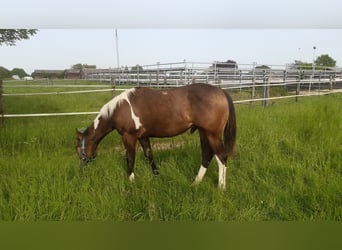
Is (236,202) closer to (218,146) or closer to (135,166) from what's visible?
(218,146)

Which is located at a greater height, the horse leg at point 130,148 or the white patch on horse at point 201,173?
the horse leg at point 130,148

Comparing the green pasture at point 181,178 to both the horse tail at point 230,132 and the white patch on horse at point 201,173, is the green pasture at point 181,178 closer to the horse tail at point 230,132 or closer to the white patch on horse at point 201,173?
the white patch on horse at point 201,173

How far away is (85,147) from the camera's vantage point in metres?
2.75

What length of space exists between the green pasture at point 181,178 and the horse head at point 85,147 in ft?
0.31

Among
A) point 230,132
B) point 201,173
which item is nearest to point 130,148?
point 201,173

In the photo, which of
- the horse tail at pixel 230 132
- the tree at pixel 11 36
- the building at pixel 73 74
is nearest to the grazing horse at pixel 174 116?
the horse tail at pixel 230 132

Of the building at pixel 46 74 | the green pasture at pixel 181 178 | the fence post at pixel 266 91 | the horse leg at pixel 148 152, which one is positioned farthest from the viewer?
the fence post at pixel 266 91

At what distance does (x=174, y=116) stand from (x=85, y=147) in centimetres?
111

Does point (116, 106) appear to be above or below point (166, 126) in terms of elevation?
above

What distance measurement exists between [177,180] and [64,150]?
189cm

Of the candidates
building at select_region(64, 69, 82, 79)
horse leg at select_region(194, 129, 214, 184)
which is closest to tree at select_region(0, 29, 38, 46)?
building at select_region(64, 69, 82, 79)

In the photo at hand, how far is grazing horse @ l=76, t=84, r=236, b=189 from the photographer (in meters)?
2.58

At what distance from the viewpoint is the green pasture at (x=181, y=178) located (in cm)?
202

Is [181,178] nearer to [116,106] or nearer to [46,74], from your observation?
[116,106]
